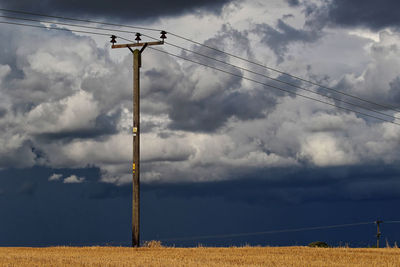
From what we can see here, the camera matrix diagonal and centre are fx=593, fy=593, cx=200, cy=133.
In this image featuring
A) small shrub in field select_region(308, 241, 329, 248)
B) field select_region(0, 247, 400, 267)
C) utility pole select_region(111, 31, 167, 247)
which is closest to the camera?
field select_region(0, 247, 400, 267)

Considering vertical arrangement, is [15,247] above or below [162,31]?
below

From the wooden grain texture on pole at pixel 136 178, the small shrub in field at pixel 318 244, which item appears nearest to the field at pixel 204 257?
the wooden grain texture on pole at pixel 136 178

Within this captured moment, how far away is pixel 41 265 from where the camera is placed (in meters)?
21.8

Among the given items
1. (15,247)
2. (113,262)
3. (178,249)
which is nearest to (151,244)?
(178,249)

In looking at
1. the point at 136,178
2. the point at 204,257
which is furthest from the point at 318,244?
the point at 136,178

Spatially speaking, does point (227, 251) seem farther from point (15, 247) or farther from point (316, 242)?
point (15, 247)

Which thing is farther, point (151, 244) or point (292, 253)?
point (151, 244)

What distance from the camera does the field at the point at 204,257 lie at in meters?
23.1

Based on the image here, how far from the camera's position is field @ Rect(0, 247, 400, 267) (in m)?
23.1

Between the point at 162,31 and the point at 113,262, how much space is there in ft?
53.4

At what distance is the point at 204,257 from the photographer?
1024 inches

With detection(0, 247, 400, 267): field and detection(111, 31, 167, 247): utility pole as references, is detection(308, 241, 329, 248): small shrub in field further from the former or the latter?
detection(111, 31, 167, 247): utility pole

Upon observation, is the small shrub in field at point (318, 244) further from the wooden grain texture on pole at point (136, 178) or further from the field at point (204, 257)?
the wooden grain texture on pole at point (136, 178)

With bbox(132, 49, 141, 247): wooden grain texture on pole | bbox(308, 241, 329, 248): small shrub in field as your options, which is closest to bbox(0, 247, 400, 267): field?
bbox(132, 49, 141, 247): wooden grain texture on pole
